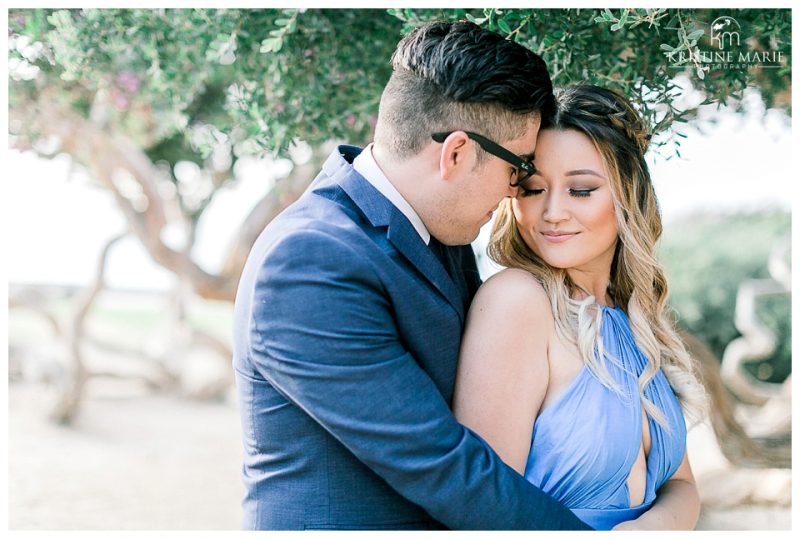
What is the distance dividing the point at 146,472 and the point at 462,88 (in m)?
8.70

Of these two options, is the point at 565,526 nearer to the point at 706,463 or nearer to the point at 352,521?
the point at 352,521

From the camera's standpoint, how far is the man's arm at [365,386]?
195 centimetres

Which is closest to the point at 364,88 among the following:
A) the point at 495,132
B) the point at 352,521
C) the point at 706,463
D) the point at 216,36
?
the point at 216,36

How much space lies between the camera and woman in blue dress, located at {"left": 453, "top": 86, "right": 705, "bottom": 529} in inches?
90.2

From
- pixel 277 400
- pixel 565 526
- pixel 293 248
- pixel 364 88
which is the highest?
pixel 364 88

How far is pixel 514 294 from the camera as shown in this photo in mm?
2354

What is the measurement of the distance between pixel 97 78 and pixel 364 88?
71.1 inches

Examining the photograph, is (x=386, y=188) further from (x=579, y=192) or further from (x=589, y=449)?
(x=589, y=449)

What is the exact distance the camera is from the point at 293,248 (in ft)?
→ 6.56

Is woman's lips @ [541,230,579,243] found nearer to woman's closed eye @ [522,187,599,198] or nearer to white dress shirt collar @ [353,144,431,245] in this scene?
woman's closed eye @ [522,187,599,198]

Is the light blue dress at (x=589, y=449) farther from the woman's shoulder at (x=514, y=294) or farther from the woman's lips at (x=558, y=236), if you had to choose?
the woman's lips at (x=558, y=236)

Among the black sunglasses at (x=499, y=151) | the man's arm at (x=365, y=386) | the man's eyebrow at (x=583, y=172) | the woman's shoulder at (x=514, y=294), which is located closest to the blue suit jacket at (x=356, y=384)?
the man's arm at (x=365, y=386)

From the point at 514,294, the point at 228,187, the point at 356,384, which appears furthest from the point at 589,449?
the point at 228,187

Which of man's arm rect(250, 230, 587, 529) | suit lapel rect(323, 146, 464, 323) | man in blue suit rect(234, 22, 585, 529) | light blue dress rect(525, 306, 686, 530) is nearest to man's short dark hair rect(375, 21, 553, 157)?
man in blue suit rect(234, 22, 585, 529)
